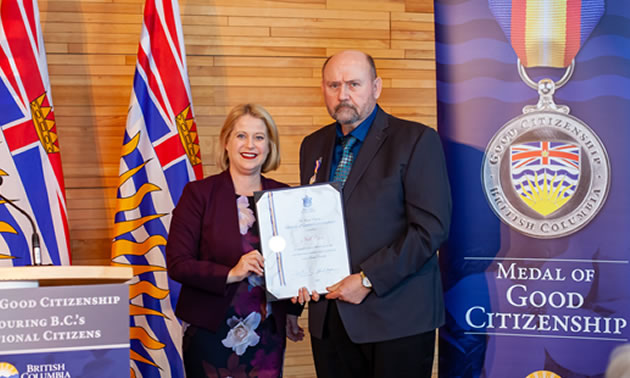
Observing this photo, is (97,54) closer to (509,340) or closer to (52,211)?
(52,211)

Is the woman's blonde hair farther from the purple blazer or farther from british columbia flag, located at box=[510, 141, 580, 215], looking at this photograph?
british columbia flag, located at box=[510, 141, 580, 215]

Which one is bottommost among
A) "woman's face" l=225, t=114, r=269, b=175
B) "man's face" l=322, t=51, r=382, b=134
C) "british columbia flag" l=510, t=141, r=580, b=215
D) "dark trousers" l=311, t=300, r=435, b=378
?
"dark trousers" l=311, t=300, r=435, b=378

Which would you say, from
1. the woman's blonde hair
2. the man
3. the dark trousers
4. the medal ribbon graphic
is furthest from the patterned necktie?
the medal ribbon graphic

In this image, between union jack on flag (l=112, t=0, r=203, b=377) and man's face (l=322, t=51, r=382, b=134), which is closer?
man's face (l=322, t=51, r=382, b=134)

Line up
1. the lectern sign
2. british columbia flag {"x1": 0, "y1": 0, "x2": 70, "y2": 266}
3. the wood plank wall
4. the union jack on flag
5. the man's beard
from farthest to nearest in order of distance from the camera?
1. the wood plank wall
2. the union jack on flag
3. british columbia flag {"x1": 0, "y1": 0, "x2": 70, "y2": 266}
4. the man's beard
5. the lectern sign

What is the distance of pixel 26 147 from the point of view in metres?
2.94

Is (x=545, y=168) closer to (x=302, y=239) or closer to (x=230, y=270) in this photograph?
(x=302, y=239)

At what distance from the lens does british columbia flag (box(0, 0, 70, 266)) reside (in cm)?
291

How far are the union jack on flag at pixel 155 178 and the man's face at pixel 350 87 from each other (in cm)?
116

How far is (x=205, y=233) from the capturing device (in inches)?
93.0

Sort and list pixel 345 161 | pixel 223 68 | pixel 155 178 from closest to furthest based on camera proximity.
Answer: pixel 345 161, pixel 155 178, pixel 223 68

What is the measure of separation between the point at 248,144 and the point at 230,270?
1.61 feet

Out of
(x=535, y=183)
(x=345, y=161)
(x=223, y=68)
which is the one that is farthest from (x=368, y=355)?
(x=223, y=68)

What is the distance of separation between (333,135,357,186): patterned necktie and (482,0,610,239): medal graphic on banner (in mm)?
634
